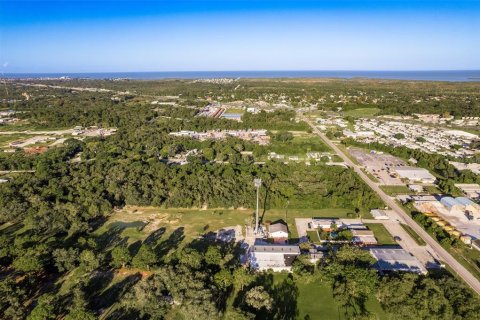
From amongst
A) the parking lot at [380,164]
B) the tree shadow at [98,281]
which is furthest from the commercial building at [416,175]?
the tree shadow at [98,281]

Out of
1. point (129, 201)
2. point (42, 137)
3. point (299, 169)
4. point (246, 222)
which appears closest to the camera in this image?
point (246, 222)

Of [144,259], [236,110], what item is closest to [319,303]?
[144,259]

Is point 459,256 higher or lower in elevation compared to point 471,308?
lower

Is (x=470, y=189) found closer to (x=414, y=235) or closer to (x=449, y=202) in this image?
(x=449, y=202)

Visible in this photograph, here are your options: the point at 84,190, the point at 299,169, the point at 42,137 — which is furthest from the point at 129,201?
the point at 42,137

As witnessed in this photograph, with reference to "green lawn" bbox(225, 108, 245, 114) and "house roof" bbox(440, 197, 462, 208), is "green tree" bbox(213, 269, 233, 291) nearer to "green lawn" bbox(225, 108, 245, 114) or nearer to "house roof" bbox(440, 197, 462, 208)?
"house roof" bbox(440, 197, 462, 208)

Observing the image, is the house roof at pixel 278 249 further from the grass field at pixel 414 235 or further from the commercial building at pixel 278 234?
the grass field at pixel 414 235

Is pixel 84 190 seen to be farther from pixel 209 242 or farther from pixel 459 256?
pixel 459 256
